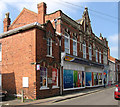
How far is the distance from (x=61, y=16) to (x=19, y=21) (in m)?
8.10

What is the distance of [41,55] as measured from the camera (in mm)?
14500

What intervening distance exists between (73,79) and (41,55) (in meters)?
7.47

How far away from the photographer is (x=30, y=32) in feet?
47.1

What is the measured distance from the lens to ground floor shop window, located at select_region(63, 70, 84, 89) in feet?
60.2

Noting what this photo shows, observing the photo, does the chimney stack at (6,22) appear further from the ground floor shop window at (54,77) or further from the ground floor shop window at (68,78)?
the ground floor shop window at (54,77)

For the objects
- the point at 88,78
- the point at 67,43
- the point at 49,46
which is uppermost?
the point at 67,43

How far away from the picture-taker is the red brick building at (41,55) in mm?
13969

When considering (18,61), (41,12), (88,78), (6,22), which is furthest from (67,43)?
(6,22)

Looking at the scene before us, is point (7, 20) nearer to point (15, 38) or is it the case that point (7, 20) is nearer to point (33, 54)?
point (15, 38)

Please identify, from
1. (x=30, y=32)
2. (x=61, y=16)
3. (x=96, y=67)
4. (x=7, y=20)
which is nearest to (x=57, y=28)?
(x=61, y=16)

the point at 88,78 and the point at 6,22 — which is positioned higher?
the point at 6,22

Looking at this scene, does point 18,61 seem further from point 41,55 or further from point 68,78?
point 68,78

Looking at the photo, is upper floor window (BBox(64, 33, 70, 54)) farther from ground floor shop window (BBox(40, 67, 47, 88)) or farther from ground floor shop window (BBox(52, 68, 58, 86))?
ground floor shop window (BBox(40, 67, 47, 88))

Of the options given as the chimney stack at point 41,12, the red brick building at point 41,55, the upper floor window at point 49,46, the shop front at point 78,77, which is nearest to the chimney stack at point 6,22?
the red brick building at point 41,55
